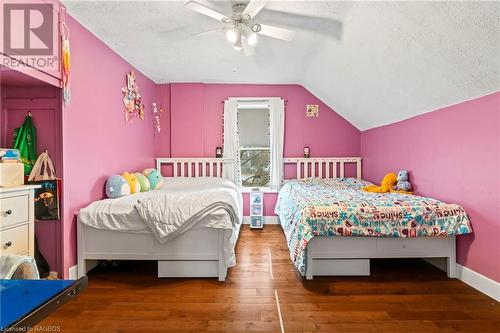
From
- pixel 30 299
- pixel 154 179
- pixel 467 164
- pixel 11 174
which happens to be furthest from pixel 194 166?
pixel 30 299

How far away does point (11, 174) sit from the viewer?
5.65 ft

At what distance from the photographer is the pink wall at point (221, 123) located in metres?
4.42

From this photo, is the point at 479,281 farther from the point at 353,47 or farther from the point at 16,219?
the point at 16,219

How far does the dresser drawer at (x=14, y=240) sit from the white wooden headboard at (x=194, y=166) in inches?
107

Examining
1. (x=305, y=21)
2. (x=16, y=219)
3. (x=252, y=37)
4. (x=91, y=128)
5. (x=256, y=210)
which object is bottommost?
(x=256, y=210)

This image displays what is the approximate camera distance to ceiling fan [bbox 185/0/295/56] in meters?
1.98

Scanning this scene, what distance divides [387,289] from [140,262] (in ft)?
7.76

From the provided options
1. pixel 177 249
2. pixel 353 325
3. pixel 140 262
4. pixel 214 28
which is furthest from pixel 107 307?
pixel 214 28

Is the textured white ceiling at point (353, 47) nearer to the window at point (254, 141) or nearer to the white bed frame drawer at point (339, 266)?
the window at point (254, 141)

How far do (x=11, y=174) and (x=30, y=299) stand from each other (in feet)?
4.48

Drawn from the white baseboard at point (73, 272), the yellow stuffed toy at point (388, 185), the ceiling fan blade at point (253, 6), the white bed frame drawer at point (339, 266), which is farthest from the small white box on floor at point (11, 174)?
the yellow stuffed toy at point (388, 185)

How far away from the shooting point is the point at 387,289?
2172mm

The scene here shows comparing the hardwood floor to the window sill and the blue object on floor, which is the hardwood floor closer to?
the blue object on floor

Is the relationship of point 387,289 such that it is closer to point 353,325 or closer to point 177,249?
point 353,325
